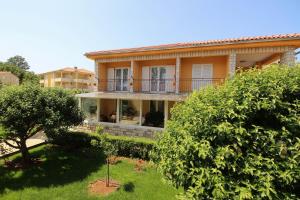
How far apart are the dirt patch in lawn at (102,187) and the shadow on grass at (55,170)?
1.10m

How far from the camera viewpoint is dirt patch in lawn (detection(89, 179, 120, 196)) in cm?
924

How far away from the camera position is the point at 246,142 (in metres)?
4.08

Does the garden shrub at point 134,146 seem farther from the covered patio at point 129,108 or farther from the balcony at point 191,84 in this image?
the balcony at point 191,84

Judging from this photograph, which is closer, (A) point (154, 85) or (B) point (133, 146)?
(B) point (133, 146)

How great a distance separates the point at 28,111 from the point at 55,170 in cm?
382

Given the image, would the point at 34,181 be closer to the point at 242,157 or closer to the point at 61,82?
the point at 242,157

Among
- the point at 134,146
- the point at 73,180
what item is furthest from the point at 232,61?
the point at 73,180

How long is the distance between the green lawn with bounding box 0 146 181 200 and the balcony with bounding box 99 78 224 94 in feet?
26.6

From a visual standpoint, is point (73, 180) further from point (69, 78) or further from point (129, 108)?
point (69, 78)

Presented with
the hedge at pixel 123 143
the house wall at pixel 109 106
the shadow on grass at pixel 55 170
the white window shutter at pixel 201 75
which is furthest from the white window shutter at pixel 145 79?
the shadow on grass at pixel 55 170

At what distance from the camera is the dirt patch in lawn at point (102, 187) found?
9.24 m

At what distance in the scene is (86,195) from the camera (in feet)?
29.5

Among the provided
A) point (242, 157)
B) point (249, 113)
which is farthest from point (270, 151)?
point (249, 113)

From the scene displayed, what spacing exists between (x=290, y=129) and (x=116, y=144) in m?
11.5
